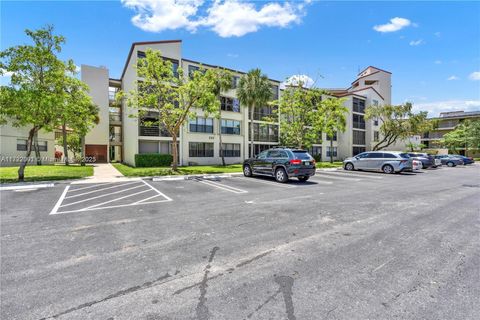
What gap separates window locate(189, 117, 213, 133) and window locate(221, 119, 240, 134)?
177 cm

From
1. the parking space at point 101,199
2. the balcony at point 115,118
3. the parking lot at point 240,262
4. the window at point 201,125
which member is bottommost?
the parking lot at point 240,262

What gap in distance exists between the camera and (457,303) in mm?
2807

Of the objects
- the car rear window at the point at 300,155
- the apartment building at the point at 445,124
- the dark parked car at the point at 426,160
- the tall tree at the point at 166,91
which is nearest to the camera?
the car rear window at the point at 300,155

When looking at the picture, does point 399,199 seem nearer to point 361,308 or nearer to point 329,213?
point 329,213

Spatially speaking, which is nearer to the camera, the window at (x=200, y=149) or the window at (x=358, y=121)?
the window at (x=200, y=149)

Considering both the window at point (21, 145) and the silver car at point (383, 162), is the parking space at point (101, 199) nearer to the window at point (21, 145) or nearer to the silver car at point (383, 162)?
the silver car at point (383, 162)

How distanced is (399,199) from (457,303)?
686 cm

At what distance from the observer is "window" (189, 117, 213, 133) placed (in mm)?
29000

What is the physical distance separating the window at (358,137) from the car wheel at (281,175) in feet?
117

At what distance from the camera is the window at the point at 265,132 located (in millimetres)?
33844

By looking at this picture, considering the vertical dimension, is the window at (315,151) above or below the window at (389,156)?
above

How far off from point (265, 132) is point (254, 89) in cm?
827

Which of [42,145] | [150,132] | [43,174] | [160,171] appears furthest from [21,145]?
[160,171]

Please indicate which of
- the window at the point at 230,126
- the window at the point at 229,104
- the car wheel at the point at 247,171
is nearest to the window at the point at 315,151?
the window at the point at 230,126
